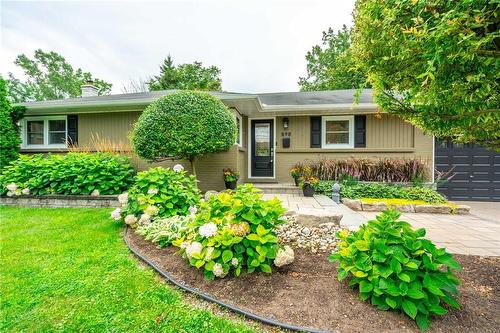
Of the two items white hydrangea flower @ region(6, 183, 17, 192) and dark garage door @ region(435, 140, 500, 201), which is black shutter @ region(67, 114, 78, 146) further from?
dark garage door @ region(435, 140, 500, 201)

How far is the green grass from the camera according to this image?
172 centimetres

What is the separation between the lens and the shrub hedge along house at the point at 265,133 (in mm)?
7227

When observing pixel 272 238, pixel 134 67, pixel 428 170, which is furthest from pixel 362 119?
pixel 134 67

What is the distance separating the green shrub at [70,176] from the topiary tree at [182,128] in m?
0.87

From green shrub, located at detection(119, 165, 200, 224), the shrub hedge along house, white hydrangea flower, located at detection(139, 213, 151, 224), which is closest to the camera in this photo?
white hydrangea flower, located at detection(139, 213, 151, 224)

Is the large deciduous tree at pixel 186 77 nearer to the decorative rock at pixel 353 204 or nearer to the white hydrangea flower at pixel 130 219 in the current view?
the decorative rock at pixel 353 204

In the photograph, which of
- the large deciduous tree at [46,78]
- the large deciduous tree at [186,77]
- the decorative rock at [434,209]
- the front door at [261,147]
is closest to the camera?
the decorative rock at [434,209]

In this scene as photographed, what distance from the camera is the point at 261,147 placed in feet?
27.1

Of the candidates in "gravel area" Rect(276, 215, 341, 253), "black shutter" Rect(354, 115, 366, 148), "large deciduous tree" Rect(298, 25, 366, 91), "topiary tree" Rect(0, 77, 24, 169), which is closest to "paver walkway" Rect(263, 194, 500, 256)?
"gravel area" Rect(276, 215, 341, 253)

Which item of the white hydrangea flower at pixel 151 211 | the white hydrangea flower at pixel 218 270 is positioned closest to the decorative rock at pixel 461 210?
the white hydrangea flower at pixel 218 270

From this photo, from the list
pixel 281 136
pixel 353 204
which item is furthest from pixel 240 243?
pixel 281 136

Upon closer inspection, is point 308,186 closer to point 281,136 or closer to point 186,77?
point 281,136

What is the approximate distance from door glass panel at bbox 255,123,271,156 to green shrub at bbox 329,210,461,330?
6491mm

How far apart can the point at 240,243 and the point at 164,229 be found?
1.49m
